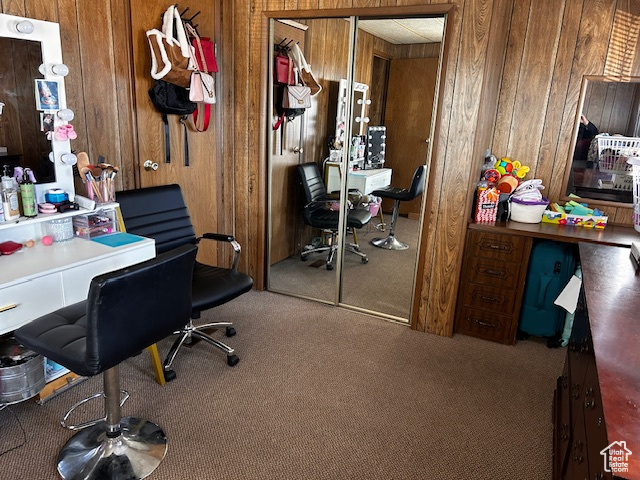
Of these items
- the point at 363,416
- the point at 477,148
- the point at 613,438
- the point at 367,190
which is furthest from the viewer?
the point at 367,190

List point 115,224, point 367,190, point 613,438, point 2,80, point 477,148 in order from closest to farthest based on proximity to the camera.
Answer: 1. point 613,438
2. point 2,80
3. point 115,224
4. point 477,148
5. point 367,190

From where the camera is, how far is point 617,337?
52.7 inches

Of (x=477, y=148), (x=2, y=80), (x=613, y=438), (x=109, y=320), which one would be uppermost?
(x=2, y=80)

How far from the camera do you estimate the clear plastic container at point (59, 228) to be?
2.29 meters

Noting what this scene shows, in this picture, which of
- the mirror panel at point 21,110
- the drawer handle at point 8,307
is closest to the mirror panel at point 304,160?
the mirror panel at point 21,110

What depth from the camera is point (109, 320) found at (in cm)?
154

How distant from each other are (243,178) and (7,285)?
6.69 feet

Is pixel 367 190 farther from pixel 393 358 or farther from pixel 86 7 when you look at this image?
pixel 86 7

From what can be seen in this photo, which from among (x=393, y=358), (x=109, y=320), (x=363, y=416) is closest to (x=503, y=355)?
(x=393, y=358)

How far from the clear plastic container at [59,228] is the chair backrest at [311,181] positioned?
1772 mm

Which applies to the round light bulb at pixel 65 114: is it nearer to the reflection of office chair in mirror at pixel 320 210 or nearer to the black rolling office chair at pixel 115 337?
the black rolling office chair at pixel 115 337

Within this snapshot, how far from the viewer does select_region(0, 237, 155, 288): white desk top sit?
6.04ft

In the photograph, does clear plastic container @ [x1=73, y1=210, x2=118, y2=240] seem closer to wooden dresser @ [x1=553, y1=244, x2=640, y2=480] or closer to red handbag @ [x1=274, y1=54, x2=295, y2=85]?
red handbag @ [x1=274, y1=54, x2=295, y2=85]

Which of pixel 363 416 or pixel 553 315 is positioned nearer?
pixel 363 416
